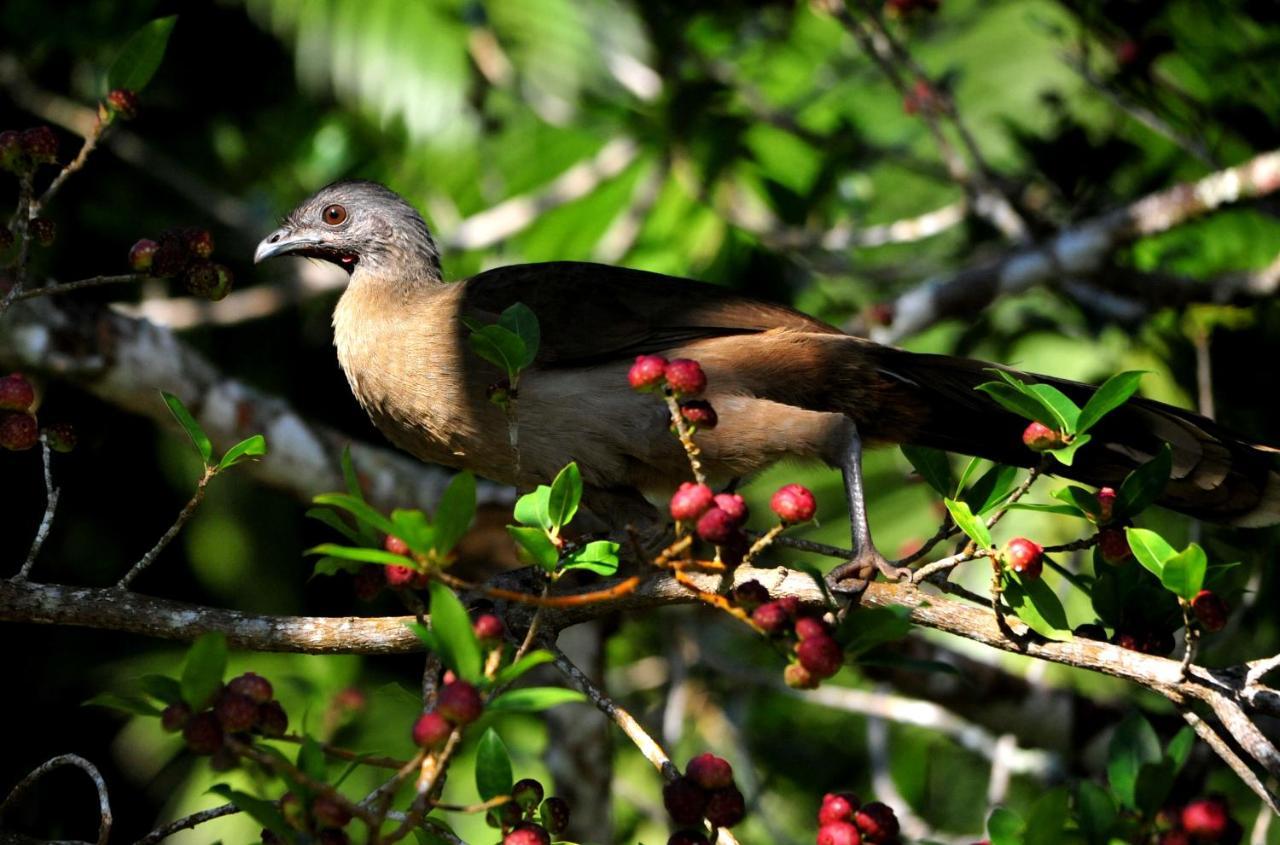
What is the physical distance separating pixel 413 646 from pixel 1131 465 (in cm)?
188

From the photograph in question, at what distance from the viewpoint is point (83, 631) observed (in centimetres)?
568

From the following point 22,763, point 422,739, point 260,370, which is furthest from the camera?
point 260,370

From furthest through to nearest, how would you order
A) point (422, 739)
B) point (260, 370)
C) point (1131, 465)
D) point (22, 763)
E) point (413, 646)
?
point (260, 370)
point (22, 763)
point (1131, 465)
point (413, 646)
point (422, 739)

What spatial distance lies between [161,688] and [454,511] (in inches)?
19.1

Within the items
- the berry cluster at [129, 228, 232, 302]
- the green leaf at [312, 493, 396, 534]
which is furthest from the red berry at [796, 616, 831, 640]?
the berry cluster at [129, 228, 232, 302]

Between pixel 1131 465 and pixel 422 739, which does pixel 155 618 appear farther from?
pixel 1131 465

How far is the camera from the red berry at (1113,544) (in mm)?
2547

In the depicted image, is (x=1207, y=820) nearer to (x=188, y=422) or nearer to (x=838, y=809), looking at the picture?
(x=838, y=809)

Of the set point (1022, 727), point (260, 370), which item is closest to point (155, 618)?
point (1022, 727)

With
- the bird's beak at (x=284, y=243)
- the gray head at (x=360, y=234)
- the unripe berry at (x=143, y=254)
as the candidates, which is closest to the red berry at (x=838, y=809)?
the unripe berry at (x=143, y=254)

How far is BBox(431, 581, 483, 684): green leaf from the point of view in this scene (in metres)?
1.92

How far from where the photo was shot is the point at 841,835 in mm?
2139

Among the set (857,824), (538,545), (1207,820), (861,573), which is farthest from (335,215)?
(1207,820)

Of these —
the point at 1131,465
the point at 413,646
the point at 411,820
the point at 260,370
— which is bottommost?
the point at 260,370
